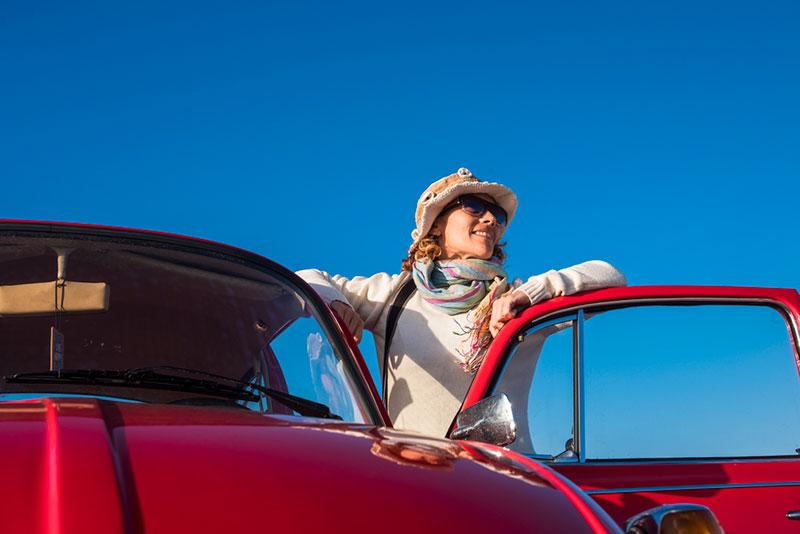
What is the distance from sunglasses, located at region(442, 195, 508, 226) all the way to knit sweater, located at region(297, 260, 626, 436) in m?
0.54

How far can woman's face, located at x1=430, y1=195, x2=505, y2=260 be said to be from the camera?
5.21 m

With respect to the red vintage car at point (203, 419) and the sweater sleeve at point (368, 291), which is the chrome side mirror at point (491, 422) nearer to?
the red vintage car at point (203, 419)

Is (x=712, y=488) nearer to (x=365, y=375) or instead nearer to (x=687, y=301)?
(x=687, y=301)

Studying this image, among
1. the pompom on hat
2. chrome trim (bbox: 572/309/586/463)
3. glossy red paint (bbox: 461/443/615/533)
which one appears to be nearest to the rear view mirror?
glossy red paint (bbox: 461/443/615/533)

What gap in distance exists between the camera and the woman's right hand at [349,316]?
454cm

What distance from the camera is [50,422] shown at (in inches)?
66.6

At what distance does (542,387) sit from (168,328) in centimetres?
147

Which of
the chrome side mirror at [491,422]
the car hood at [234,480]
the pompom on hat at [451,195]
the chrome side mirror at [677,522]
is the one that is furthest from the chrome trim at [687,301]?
the chrome side mirror at [677,522]

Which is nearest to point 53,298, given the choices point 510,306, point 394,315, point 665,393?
point 510,306

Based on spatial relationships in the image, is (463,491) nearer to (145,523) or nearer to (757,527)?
(145,523)

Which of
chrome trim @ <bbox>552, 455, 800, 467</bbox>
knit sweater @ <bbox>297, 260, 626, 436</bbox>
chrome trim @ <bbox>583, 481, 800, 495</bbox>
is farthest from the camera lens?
knit sweater @ <bbox>297, 260, 626, 436</bbox>

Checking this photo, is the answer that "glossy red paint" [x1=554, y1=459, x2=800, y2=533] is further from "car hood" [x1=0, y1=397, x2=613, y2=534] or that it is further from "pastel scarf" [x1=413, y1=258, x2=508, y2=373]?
"car hood" [x1=0, y1=397, x2=613, y2=534]

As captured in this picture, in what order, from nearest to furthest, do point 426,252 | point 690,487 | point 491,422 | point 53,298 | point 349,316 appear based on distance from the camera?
point 491,422, point 53,298, point 690,487, point 349,316, point 426,252

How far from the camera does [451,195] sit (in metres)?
5.28
